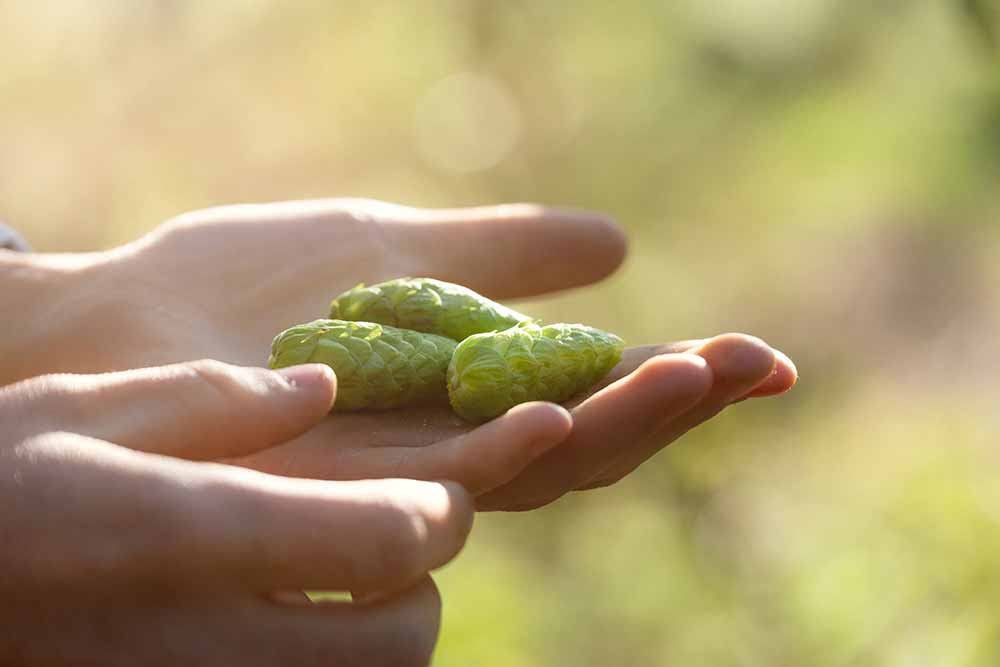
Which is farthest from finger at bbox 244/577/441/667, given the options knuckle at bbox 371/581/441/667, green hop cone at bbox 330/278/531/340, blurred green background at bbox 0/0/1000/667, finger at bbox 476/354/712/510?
blurred green background at bbox 0/0/1000/667

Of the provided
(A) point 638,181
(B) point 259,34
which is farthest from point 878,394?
(B) point 259,34

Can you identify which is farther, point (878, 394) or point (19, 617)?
point (878, 394)

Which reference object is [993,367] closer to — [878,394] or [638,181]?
[878,394]

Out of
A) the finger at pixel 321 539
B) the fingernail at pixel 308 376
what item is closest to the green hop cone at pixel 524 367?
the fingernail at pixel 308 376

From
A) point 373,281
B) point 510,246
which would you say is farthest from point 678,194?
point 373,281

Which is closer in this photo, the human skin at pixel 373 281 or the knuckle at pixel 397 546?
the knuckle at pixel 397 546

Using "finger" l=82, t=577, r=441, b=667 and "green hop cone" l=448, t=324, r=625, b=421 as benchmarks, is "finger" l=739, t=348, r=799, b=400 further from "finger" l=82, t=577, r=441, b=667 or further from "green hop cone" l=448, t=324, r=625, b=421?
"finger" l=82, t=577, r=441, b=667

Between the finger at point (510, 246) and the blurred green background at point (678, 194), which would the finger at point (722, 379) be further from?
Result: the blurred green background at point (678, 194)
